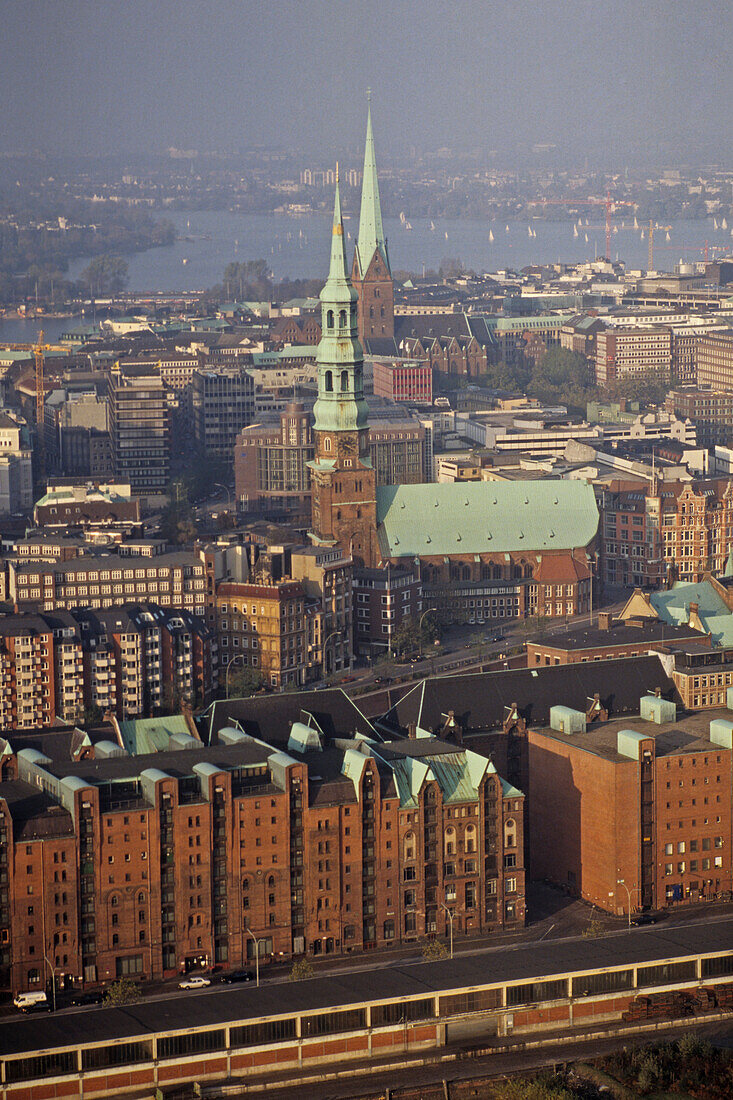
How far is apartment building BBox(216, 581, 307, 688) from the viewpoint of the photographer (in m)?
70.9

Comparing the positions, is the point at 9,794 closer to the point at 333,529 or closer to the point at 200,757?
the point at 200,757

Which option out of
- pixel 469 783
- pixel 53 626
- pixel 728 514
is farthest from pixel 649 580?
pixel 469 783

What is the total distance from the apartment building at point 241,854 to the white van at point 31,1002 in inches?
29.3

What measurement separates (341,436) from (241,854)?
98.4ft

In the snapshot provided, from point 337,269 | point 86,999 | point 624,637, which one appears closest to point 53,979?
point 86,999

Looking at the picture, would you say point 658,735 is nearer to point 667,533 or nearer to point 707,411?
point 667,533

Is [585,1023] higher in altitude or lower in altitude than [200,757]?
lower

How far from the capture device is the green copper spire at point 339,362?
254 feet

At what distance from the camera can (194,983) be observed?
48594 millimetres

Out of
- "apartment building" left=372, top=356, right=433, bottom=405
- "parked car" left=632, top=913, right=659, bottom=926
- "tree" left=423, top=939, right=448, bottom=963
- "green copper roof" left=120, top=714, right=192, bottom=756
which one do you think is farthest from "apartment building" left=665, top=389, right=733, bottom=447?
"tree" left=423, top=939, right=448, bottom=963

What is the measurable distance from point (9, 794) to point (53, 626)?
56.1 ft

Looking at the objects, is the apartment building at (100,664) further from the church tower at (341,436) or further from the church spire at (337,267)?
the church spire at (337,267)

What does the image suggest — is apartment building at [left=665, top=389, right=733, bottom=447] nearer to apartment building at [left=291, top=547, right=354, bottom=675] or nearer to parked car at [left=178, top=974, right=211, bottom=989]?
apartment building at [left=291, top=547, right=354, bottom=675]

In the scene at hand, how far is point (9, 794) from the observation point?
163 feet
